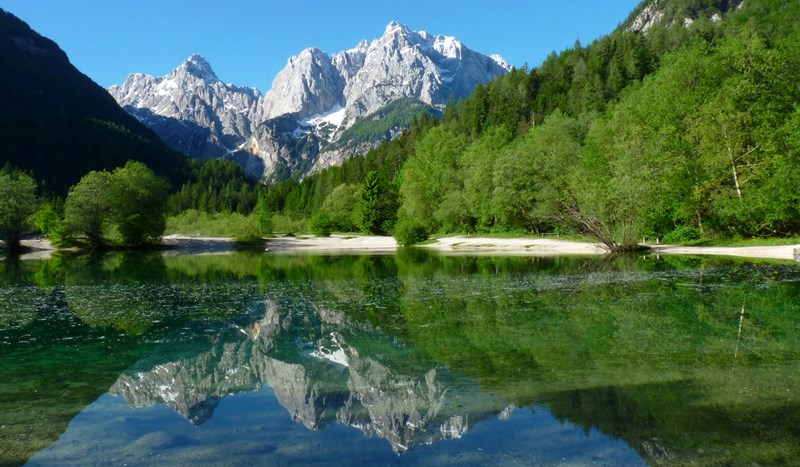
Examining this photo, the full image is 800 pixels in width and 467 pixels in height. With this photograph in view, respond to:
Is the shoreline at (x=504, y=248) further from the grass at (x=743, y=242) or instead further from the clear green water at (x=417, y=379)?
the clear green water at (x=417, y=379)

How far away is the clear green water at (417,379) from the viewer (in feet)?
21.6

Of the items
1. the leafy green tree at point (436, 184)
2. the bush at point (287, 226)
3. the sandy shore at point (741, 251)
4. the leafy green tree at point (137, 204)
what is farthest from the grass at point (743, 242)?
the bush at point (287, 226)

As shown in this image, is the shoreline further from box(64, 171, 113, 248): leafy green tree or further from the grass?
box(64, 171, 113, 248): leafy green tree

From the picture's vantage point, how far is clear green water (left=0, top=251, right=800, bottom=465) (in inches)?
260

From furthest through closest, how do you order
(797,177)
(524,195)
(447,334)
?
(524,195) < (797,177) < (447,334)

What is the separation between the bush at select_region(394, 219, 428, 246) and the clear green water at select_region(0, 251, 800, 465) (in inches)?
1810

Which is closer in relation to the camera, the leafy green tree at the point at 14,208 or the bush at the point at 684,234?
the bush at the point at 684,234

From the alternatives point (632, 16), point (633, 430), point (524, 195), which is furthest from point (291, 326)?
point (632, 16)

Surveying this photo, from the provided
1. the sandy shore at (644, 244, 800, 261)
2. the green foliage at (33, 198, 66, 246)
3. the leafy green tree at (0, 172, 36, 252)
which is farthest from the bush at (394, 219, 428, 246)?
the leafy green tree at (0, 172, 36, 252)

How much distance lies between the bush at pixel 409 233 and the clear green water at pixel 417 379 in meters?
46.0

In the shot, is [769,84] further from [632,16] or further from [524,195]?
[632,16]

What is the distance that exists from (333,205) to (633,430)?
102733 mm

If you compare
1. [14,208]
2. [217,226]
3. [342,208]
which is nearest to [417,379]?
[14,208]

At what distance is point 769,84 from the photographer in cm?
4106
